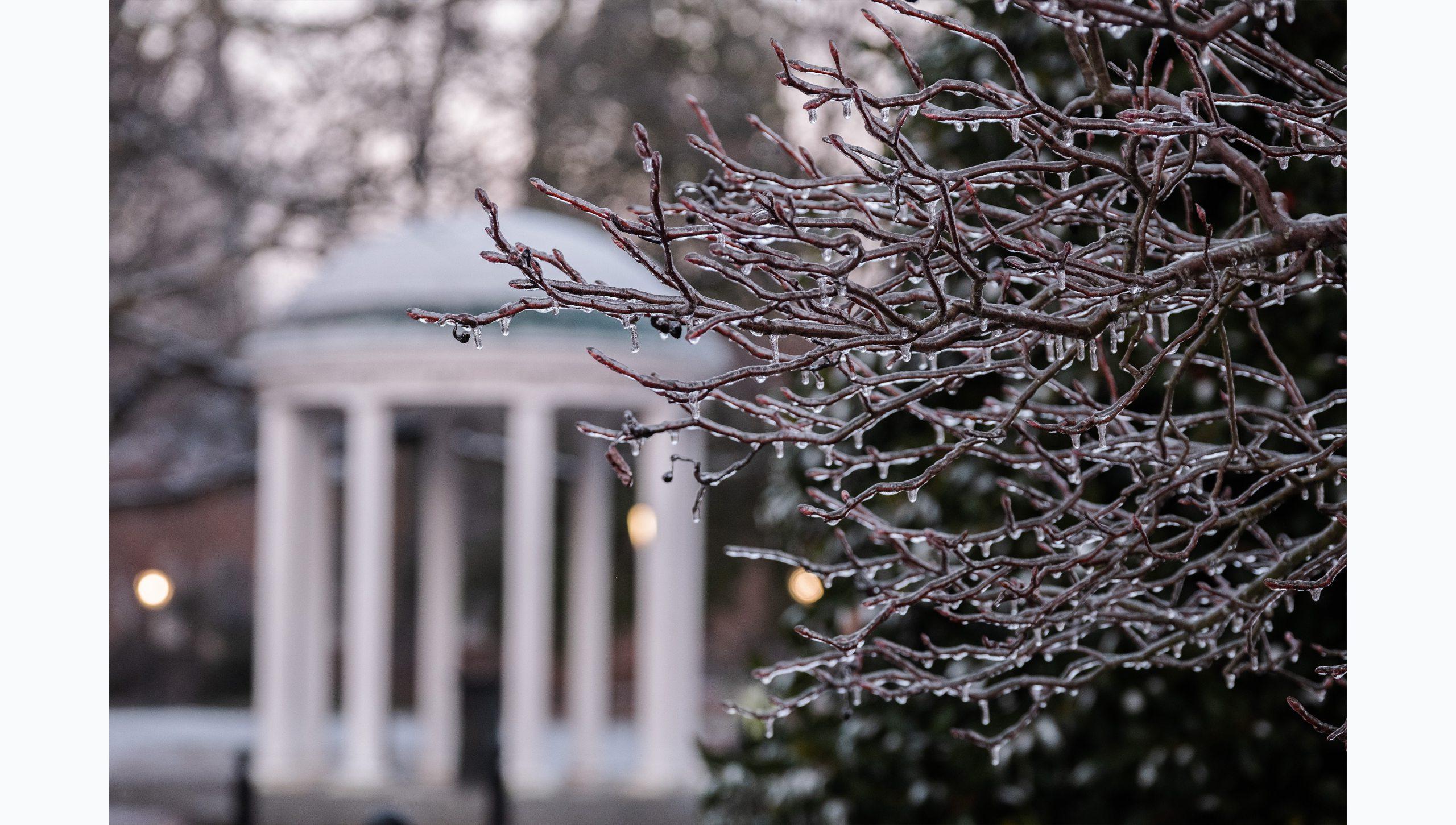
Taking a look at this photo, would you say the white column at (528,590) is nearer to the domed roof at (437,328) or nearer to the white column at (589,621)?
the domed roof at (437,328)

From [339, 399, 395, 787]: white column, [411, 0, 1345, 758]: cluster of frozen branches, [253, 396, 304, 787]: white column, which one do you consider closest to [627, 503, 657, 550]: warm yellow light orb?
[339, 399, 395, 787]: white column

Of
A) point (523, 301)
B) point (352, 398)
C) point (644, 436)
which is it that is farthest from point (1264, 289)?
point (352, 398)

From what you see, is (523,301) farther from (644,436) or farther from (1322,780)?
(1322,780)

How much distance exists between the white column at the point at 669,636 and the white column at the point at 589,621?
0.70 m

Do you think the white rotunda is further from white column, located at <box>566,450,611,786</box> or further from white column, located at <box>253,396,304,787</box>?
white column, located at <box>566,450,611,786</box>

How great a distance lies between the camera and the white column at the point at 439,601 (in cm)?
1109

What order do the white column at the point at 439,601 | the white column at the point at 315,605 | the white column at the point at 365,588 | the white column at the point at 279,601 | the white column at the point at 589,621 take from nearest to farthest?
the white column at the point at 365,588 < the white column at the point at 279,601 < the white column at the point at 315,605 < the white column at the point at 589,621 < the white column at the point at 439,601

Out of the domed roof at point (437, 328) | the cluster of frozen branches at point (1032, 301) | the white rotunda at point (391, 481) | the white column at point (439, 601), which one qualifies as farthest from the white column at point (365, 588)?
the cluster of frozen branches at point (1032, 301)

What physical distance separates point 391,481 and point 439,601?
146 centimetres

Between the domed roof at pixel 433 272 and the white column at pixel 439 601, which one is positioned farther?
the white column at pixel 439 601

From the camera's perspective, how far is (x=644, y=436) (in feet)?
7.97

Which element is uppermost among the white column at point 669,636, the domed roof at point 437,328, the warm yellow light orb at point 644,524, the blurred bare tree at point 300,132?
the blurred bare tree at point 300,132

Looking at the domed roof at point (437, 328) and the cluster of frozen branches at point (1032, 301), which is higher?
the domed roof at point (437, 328)

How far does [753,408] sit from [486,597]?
1851 centimetres
